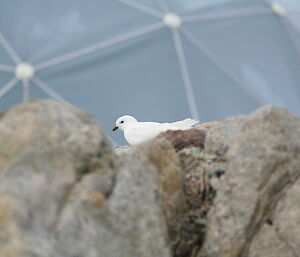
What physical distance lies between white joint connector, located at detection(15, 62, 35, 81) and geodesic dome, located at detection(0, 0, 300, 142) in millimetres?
31

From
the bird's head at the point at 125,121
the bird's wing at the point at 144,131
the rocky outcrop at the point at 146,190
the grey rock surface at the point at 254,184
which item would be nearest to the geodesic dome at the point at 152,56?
the bird's head at the point at 125,121

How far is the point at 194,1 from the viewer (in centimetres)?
2500

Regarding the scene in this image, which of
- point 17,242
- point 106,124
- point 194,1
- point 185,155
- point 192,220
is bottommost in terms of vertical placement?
point 17,242

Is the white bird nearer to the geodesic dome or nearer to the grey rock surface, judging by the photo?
the grey rock surface

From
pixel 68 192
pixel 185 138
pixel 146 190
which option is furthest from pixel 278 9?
pixel 68 192

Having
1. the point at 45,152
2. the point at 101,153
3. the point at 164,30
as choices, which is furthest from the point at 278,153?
the point at 164,30

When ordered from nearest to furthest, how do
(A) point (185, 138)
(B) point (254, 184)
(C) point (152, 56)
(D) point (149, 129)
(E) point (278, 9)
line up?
(B) point (254, 184), (A) point (185, 138), (D) point (149, 129), (C) point (152, 56), (E) point (278, 9)

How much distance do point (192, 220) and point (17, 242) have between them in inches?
94.8

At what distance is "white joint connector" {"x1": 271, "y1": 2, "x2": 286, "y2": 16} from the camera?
2745 centimetres

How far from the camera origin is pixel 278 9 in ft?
90.5

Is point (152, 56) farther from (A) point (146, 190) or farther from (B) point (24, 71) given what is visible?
(A) point (146, 190)

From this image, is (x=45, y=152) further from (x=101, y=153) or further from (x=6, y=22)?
(x=6, y=22)

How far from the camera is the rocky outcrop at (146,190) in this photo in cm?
544

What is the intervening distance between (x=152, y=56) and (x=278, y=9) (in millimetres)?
6365
